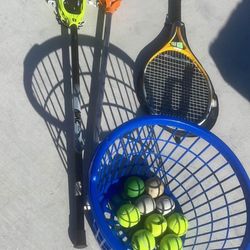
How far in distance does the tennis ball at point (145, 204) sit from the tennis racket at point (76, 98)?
14cm

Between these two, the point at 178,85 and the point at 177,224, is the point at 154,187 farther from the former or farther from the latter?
the point at 178,85

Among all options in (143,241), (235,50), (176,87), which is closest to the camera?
(143,241)

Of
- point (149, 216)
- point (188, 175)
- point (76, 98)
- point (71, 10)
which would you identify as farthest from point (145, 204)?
point (71, 10)

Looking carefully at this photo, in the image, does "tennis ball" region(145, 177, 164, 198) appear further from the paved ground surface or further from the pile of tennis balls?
the paved ground surface

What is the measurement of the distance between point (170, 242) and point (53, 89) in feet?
1.64

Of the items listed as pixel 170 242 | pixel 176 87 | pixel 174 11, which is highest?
pixel 174 11

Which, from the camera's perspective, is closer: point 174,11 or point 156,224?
point 156,224

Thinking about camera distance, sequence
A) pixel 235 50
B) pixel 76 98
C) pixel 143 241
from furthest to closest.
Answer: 1. pixel 235 50
2. pixel 76 98
3. pixel 143 241

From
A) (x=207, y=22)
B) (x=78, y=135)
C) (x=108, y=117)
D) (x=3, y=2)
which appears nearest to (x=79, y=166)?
(x=78, y=135)

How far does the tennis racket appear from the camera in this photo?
1.28 m

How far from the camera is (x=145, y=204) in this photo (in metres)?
1.28

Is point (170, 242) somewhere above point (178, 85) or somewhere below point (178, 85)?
below

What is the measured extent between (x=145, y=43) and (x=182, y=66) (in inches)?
5.4

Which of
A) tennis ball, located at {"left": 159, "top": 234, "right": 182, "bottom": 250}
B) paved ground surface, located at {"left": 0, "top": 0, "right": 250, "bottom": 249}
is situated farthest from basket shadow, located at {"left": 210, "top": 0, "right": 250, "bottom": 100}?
tennis ball, located at {"left": 159, "top": 234, "right": 182, "bottom": 250}
